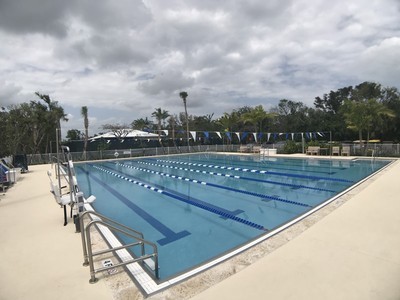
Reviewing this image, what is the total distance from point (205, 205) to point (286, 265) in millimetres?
4060

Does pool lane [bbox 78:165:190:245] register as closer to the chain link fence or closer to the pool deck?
the pool deck

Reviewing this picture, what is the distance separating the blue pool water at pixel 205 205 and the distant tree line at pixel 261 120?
25.2 ft

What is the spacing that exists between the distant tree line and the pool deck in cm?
1382

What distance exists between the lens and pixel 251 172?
12.2m

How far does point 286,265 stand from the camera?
9.95 feet

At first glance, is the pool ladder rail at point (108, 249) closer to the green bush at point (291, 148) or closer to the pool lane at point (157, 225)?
the pool lane at point (157, 225)

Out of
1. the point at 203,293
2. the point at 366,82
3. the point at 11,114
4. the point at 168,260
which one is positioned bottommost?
the point at 168,260

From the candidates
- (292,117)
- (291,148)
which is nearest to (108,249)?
(291,148)

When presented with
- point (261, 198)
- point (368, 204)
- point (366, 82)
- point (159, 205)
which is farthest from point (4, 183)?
point (366, 82)

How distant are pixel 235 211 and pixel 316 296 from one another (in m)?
3.91

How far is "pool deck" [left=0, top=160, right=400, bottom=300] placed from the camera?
8.38 feet

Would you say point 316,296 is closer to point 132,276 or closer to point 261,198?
point 132,276

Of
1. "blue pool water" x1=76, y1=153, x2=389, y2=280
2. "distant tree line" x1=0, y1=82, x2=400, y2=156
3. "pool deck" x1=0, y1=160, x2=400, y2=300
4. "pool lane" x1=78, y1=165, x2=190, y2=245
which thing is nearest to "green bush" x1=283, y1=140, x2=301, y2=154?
"distant tree line" x1=0, y1=82, x2=400, y2=156

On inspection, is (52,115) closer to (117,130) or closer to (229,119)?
(117,130)
